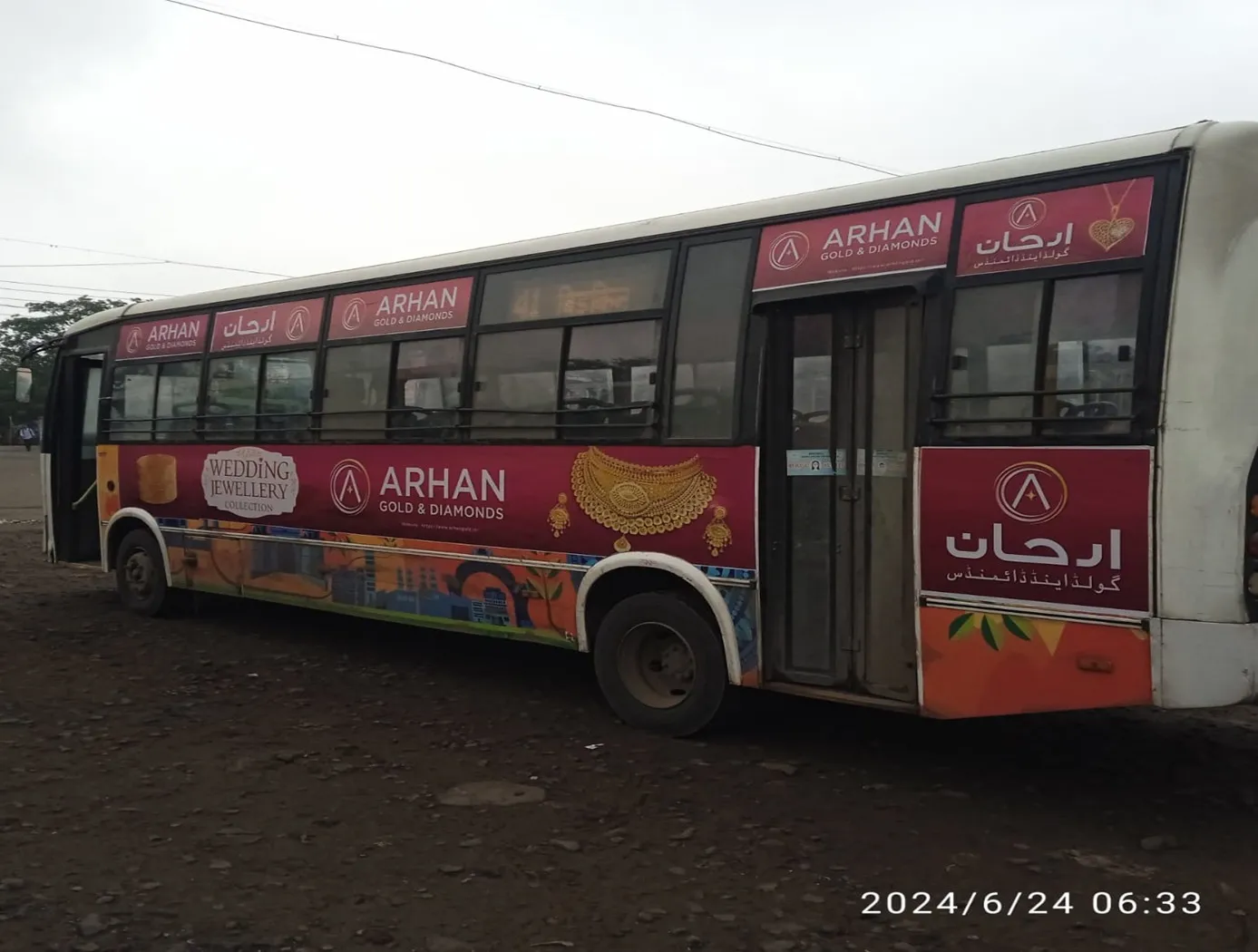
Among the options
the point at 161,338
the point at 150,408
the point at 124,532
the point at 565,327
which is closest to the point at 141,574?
the point at 124,532

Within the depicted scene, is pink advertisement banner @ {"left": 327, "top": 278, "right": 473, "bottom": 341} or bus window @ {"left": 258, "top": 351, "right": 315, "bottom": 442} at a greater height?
pink advertisement banner @ {"left": 327, "top": 278, "right": 473, "bottom": 341}

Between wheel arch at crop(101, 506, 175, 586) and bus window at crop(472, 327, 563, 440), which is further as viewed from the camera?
wheel arch at crop(101, 506, 175, 586)

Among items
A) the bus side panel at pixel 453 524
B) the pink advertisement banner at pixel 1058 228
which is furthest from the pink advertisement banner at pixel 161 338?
the pink advertisement banner at pixel 1058 228

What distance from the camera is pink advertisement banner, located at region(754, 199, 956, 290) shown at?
17.1 feet

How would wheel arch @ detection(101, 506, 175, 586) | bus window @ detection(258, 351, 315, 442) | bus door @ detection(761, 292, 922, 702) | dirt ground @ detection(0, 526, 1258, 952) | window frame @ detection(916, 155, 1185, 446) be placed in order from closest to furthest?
dirt ground @ detection(0, 526, 1258, 952) → window frame @ detection(916, 155, 1185, 446) → bus door @ detection(761, 292, 922, 702) → bus window @ detection(258, 351, 315, 442) → wheel arch @ detection(101, 506, 175, 586)

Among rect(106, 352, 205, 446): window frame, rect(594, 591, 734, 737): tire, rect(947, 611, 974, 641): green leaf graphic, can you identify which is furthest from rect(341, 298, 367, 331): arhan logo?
rect(947, 611, 974, 641): green leaf graphic

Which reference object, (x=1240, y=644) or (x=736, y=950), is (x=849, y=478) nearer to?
(x=1240, y=644)

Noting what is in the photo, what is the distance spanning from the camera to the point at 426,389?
7.47 m

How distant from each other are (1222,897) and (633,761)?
9.07 ft

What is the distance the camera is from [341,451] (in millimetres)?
8023

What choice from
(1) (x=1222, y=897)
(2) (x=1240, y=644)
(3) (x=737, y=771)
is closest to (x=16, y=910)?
(3) (x=737, y=771)
